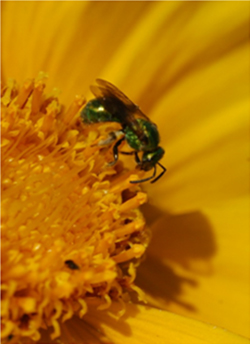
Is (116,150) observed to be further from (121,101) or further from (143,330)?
(143,330)

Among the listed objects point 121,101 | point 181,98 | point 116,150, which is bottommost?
point 116,150

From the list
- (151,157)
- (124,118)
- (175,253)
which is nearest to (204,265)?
(175,253)

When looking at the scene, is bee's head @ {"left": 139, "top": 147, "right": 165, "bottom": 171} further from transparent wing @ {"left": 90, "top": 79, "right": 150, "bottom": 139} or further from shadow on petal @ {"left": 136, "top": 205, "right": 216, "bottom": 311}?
shadow on petal @ {"left": 136, "top": 205, "right": 216, "bottom": 311}

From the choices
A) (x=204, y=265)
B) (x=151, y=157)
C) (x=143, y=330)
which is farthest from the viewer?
(x=204, y=265)

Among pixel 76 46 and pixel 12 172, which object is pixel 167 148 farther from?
pixel 12 172

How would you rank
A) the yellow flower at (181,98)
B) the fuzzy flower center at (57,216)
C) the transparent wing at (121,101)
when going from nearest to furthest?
the fuzzy flower center at (57,216)
the transparent wing at (121,101)
the yellow flower at (181,98)

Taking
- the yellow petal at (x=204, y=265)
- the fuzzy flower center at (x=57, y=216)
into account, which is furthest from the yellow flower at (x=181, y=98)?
the fuzzy flower center at (x=57, y=216)

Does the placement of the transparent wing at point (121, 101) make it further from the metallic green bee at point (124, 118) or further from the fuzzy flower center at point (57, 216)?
the fuzzy flower center at point (57, 216)
